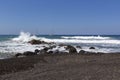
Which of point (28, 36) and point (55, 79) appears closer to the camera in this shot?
point (55, 79)

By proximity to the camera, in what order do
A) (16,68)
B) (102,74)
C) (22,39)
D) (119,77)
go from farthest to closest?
1. (22,39)
2. (16,68)
3. (102,74)
4. (119,77)

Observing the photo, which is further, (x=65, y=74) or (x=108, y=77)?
(x=65, y=74)

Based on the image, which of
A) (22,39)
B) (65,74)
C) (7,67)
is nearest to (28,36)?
(22,39)

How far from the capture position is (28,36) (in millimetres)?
52562

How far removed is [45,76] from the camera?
32.1 ft

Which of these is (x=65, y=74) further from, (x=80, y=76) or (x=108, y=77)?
(x=108, y=77)

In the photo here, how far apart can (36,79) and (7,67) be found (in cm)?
470

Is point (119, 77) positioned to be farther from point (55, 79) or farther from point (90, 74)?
point (55, 79)

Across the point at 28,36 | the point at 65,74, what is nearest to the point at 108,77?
the point at 65,74

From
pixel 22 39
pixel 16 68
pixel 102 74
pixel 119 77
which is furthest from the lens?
pixel 22 39

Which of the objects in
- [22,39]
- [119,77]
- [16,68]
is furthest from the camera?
[22,39]

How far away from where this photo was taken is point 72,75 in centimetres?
966

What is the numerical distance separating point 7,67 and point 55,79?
5159mm

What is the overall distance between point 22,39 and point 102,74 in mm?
43745
